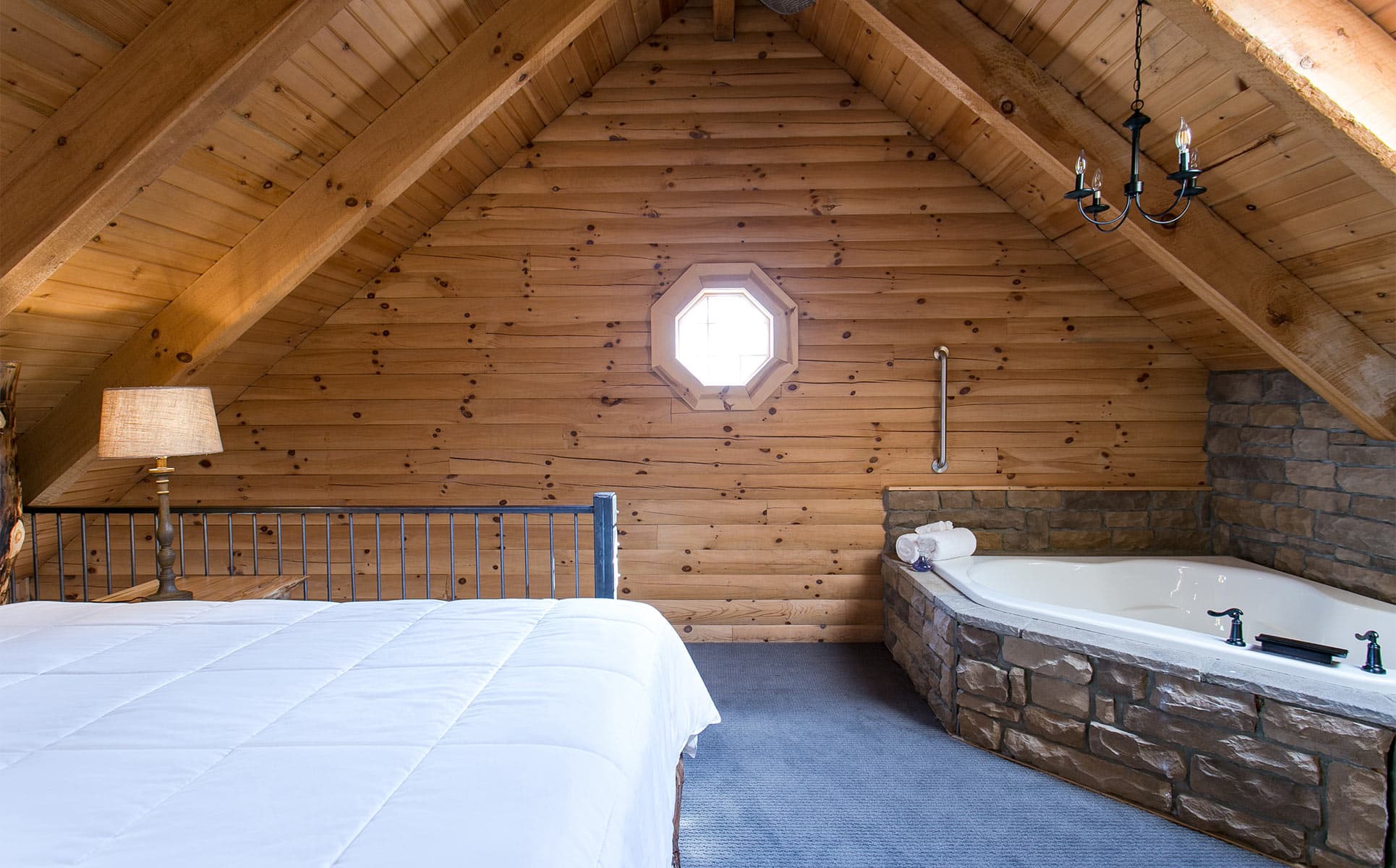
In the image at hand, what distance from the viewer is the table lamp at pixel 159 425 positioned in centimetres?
250

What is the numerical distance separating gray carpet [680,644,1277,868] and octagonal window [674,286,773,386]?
174 centimetres

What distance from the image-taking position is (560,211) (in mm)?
3826

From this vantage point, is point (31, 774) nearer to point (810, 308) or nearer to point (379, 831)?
point (379, 831)

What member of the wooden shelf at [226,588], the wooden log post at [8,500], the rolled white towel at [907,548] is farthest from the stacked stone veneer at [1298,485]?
the wooden log post at [8,500]

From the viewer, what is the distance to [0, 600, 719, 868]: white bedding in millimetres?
978

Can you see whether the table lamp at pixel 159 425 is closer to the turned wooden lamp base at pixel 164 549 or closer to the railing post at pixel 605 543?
the turned wooden lamp base at pixel 164 549

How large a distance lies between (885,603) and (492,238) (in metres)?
2.79

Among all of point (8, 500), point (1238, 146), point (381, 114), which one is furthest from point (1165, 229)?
point (8, 500)

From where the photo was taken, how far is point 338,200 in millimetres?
2740

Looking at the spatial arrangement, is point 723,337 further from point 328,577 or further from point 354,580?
point 328,577

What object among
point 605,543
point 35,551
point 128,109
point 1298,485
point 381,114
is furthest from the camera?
point 35,551

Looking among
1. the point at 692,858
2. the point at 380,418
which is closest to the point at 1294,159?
the point at 692,858

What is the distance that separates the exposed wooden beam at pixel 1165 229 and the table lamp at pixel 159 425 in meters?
2.75

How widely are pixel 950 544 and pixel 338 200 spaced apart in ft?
9.78
